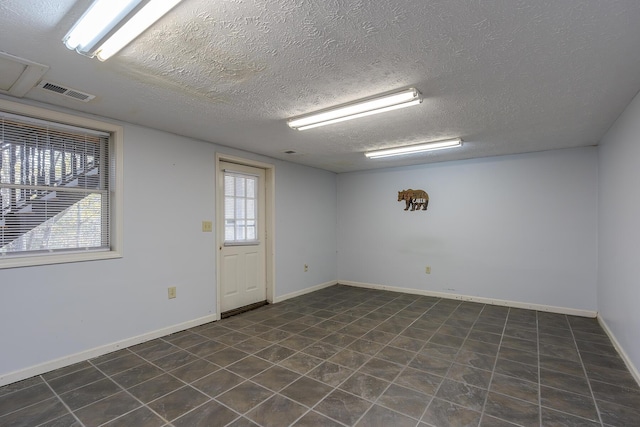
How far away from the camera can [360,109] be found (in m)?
2.66

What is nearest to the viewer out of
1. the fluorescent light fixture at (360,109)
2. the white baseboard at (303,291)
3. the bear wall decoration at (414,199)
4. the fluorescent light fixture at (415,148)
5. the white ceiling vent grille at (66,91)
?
the white ceiling vent grille at (66,91)

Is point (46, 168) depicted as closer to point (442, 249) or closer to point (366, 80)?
point (366, 80)

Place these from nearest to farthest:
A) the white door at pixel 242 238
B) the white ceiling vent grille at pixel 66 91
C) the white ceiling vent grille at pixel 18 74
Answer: the white ceiling vent grille at pixel 18 74, the white ceiling vent grille at pixel 66 91, the white door at pixel 242 238

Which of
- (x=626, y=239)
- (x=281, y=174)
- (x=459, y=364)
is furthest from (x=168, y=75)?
(x=626, y=239)

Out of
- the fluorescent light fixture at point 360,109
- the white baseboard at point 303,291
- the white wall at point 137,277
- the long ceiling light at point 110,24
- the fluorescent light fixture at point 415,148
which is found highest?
the long ceiling light at point 110,24

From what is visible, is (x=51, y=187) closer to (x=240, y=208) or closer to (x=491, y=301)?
(x=240, y=208)

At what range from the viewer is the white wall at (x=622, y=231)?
2449 millimetres

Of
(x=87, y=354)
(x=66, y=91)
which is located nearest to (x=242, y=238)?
(x=87, y=354)

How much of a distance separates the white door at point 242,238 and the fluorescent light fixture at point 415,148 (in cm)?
181

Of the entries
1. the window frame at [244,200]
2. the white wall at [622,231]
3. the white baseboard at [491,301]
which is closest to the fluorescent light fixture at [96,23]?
the window frame at [244,200]

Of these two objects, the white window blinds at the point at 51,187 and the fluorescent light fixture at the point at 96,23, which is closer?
the fluorescent light fixture at the point at 96,23

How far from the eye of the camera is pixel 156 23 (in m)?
1.58

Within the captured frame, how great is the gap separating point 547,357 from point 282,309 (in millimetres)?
3115

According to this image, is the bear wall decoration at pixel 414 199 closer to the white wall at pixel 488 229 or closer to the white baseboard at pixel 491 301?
the white wall at pixel 488 229
